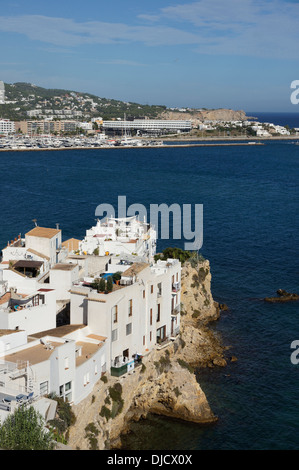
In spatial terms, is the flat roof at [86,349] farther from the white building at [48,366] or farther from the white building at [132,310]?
the white building at [132,310]

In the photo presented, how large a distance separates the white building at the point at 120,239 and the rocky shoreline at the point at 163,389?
9.51 feet

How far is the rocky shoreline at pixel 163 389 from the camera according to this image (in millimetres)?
18453

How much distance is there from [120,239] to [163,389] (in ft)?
29.1

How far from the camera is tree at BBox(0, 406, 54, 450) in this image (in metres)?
14.2

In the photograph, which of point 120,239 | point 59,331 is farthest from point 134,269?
point 120,239

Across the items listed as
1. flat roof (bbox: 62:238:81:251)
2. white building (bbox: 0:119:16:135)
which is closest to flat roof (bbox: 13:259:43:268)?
flat roof (bbox: 62:238:81:251)

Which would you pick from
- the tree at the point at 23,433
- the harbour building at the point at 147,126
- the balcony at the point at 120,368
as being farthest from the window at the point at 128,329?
the harbour building at the point at 147,126

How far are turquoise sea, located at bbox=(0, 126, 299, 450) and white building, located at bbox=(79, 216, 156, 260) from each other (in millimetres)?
6462

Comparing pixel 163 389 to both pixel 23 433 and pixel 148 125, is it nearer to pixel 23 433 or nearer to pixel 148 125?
pixel 23 433

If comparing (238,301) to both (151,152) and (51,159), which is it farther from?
(151,152)

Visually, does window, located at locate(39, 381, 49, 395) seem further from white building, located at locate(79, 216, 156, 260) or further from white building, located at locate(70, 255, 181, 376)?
white building, located at locate(79, 216, 156, 260)

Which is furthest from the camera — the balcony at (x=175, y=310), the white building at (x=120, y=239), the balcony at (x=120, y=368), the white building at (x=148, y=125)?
the white building at (x=148, y=125)
